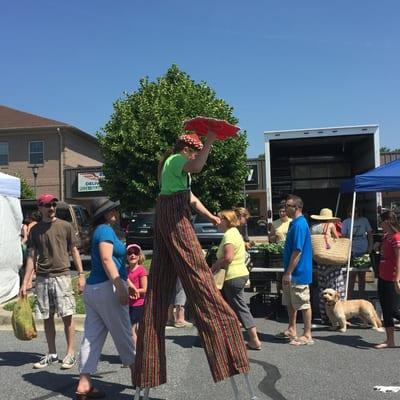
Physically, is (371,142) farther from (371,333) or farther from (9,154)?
(9,154)

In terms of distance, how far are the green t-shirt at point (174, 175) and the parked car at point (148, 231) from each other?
1531 centimetres

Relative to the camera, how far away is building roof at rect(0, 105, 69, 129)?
36.2 meters

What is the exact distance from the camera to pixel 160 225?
13.3 ft

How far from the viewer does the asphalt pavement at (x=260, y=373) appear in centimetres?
469

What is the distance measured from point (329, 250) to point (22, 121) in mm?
32843

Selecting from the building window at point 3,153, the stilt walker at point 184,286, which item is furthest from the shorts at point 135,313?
the building window at point 3,153

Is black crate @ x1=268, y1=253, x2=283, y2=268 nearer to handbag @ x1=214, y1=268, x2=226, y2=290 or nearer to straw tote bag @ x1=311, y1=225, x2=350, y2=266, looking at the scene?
straw tote bag @ x1=311, y1=225, x2=350, y2=266

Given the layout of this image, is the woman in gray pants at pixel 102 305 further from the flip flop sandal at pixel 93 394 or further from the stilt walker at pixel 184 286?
the stilt walker at pixel 184 286

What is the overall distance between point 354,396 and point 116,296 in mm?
2166

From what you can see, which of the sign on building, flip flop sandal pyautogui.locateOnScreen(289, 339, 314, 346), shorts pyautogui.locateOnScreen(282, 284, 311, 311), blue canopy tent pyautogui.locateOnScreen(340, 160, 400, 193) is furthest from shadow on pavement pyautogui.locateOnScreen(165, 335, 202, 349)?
the sign on building

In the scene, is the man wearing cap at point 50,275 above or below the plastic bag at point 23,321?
above

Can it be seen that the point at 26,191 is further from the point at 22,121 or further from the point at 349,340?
the point at 349,340

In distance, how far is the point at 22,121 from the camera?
36938 millimetres

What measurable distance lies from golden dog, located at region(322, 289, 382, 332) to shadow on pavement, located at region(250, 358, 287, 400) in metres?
1.87
